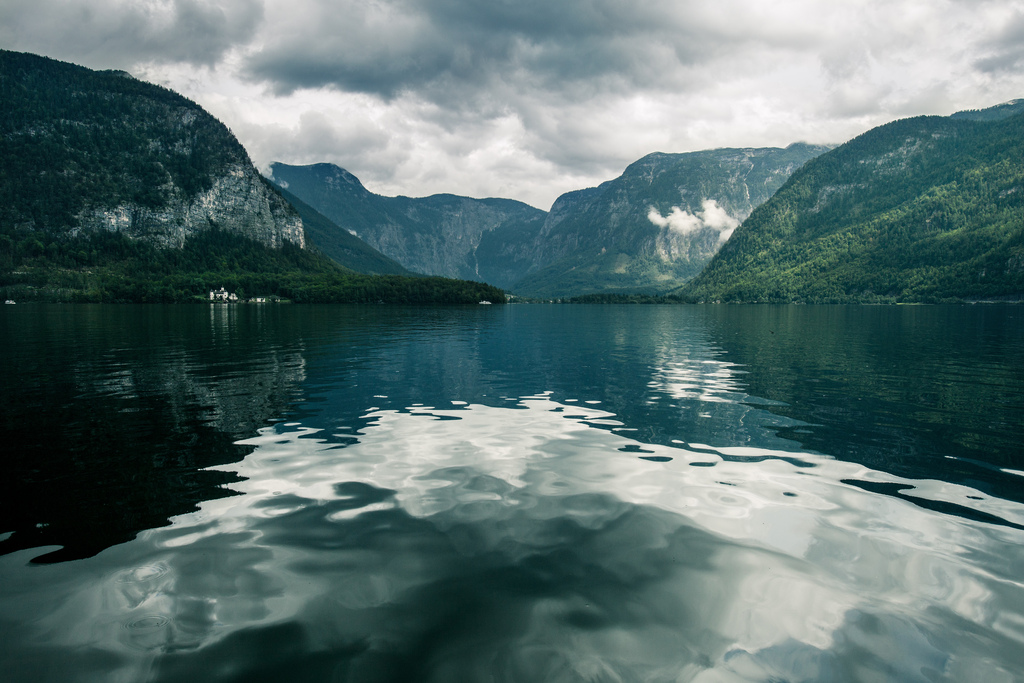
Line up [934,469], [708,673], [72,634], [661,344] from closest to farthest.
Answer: [708,673], [72,634], [934,469], [661,344]

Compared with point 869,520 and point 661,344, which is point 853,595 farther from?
point 661,344

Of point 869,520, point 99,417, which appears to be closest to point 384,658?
point 869,520

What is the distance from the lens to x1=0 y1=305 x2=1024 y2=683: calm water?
22.3ft

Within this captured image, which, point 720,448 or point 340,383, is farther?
point 340,383

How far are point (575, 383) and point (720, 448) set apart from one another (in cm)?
1358

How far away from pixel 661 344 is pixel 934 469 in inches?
1563

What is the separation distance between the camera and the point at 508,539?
10.1m

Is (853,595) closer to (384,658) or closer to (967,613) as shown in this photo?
(967,613)

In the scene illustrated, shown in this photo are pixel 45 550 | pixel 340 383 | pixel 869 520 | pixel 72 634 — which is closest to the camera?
pixel 72 634

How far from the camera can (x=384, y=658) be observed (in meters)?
6.61

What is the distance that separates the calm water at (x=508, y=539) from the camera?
22.3 ft

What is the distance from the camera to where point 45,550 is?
9438 millimetres

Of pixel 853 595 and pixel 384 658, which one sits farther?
pixel 853 595

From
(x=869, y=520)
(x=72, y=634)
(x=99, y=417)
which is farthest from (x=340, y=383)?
(x=869, y=520)
